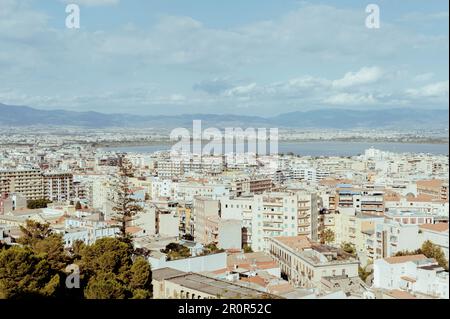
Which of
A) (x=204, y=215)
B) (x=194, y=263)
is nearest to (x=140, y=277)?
(x=194, y=263)

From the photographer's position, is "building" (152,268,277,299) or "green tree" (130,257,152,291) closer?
"building" (152,268,277,299)

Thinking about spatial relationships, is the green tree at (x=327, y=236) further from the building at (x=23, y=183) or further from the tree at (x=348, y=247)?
the building at (x=23, y=183)

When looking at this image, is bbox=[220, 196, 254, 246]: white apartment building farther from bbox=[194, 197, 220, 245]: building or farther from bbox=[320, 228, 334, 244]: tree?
bbox=[320, 228, 334, 244]: tree

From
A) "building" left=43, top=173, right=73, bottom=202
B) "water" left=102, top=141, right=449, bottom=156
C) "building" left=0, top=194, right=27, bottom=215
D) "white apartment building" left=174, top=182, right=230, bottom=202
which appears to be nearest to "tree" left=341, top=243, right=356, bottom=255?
"white apartment building" left=174, top=182, right=230, bottom=202

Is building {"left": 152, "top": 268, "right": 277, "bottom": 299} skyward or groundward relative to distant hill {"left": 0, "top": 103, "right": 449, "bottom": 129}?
groundward

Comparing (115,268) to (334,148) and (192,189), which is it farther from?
(334,148)

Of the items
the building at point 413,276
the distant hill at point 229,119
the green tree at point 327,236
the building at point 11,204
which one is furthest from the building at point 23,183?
the building at point 413,276
